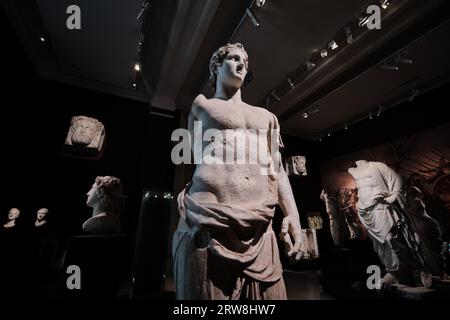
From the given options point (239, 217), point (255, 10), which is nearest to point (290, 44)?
point (255, 10)

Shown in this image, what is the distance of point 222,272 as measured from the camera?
1.05 meters

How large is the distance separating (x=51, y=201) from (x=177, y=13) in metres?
4.30

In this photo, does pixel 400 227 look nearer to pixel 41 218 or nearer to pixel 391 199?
pixel 391 199

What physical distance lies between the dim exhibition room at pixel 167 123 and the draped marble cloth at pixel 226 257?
743 mm

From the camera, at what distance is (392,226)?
4.48m

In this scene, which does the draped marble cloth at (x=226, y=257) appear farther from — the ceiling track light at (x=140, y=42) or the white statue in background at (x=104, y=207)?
the ceiling track light at (x=140, y=42)

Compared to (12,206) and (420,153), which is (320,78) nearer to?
(420,153)

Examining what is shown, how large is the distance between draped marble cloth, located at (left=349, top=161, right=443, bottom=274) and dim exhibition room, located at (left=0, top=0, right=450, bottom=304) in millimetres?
25

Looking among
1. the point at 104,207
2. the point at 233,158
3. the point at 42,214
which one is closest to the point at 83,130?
the point at 42,214

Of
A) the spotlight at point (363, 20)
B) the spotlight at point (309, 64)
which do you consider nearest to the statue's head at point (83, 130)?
the spotlight at point (309, 64)

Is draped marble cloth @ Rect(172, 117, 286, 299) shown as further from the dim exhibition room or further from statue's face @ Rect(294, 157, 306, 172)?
statue's face @ Rect(294, 157, 306, 172)

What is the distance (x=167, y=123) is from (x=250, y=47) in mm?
2752

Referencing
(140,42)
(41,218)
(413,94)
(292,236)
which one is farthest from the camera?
(413,94)

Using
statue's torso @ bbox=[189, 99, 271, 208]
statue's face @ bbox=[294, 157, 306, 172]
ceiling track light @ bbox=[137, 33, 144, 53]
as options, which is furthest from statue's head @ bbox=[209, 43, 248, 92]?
statue's face @ bbox=[294, 157, 306, 172]
